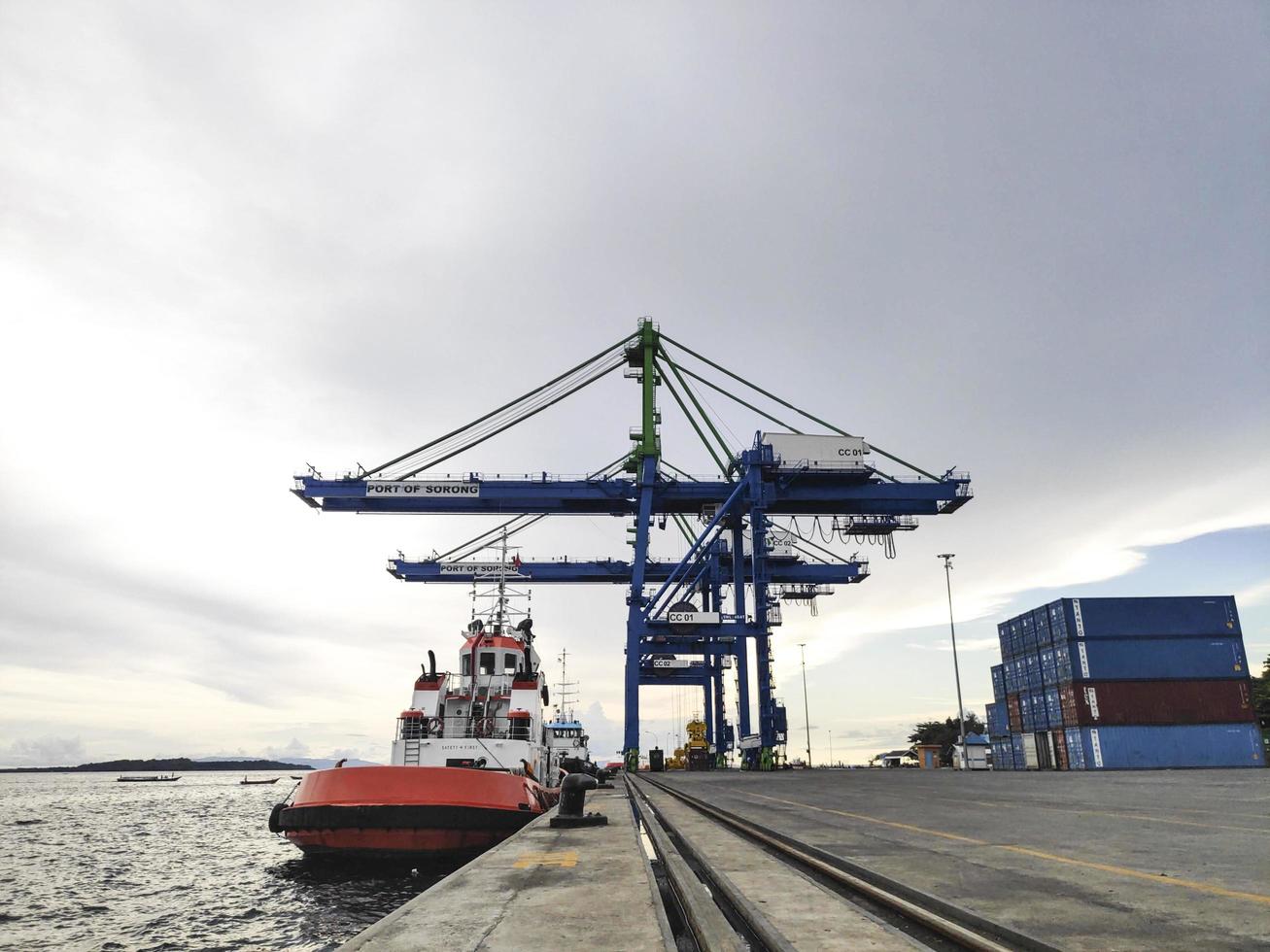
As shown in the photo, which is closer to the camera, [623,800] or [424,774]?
[424,774]

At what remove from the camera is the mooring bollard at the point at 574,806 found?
34.8 ft

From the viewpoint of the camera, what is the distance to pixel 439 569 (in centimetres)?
4456

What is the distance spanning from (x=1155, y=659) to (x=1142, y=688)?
2.11 meters

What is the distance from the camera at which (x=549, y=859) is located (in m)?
7.39

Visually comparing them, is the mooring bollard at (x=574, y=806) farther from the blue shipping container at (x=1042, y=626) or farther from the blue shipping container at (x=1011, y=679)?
the blue shipping container at (x=1011, y=679)

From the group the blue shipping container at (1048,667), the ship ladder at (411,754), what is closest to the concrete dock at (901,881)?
the ship ladder at (411,754)

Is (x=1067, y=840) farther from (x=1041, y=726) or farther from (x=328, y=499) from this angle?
(x=1041, y=726)

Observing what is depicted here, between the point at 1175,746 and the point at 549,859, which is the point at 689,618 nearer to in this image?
the point at 1175,746

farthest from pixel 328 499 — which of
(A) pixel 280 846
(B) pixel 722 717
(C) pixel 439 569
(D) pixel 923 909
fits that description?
(D) pixel 923 909

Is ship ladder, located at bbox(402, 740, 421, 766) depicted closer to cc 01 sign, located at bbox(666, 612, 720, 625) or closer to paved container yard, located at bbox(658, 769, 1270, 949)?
paved container yard, located at bbox(658, 769, 1270, 949)

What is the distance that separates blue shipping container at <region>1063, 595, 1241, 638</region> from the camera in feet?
136

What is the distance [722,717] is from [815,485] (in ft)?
60.5

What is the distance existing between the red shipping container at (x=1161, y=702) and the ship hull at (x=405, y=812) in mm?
38294

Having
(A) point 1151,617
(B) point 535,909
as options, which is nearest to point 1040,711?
(A) point 1151,617
